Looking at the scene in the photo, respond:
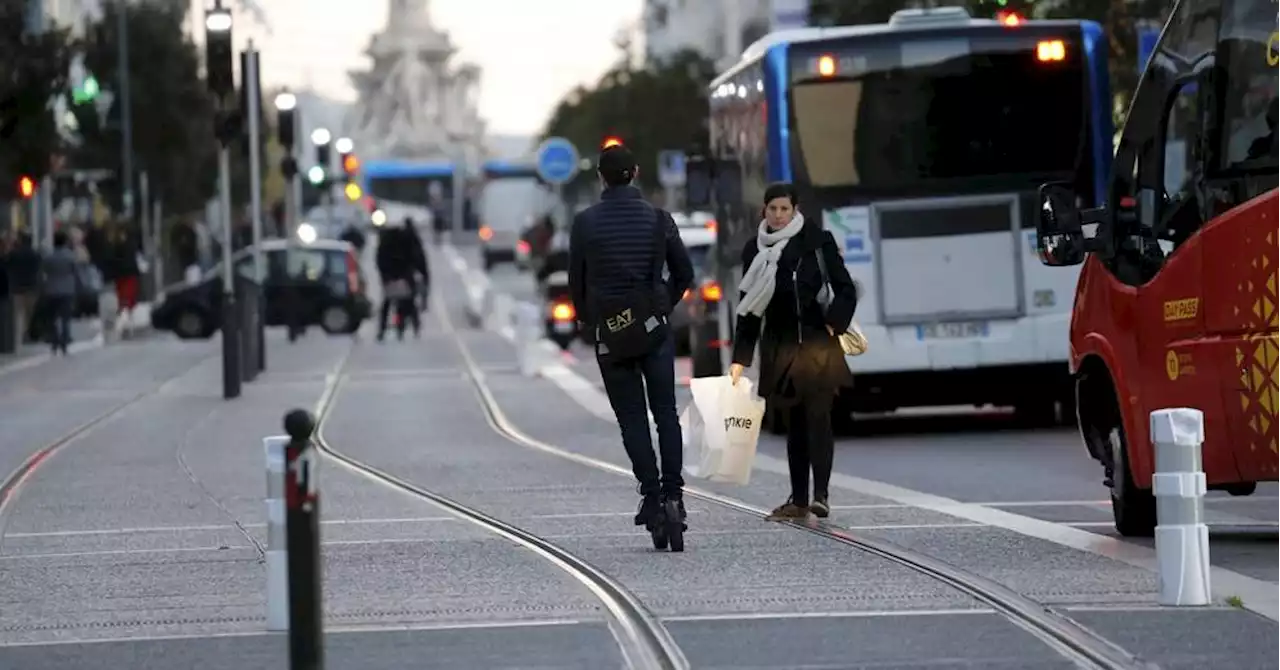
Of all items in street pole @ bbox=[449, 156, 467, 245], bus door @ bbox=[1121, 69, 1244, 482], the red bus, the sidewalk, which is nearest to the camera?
the red bus

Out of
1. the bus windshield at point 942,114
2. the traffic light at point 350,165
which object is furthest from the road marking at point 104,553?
Answer: the traffic light at point 350,165

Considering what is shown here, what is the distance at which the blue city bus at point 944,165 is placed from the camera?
23.0 meters

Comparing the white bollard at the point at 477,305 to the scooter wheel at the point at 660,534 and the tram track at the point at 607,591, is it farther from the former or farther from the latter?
the scooter wheel at the point at 660,534

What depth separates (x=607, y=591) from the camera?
1194cm

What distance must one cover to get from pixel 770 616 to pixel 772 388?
13.5 ft

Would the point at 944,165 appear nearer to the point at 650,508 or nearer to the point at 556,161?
the point at 650,508

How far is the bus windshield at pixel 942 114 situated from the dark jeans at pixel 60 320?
21.7m

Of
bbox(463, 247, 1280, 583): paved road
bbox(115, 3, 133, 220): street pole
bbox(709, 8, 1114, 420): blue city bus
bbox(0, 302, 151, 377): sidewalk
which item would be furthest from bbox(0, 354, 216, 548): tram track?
bbox(115, 3, 133, 220): street pole

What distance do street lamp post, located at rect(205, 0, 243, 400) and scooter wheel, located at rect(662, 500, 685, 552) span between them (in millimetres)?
17087

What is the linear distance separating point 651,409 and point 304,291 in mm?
37614

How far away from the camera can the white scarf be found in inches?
587

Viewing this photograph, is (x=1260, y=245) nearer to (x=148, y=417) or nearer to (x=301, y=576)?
(x=301, y=576)

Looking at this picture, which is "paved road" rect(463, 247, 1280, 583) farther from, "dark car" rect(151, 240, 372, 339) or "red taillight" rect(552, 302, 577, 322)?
"dark car" rect(151, 240, 372, 339)

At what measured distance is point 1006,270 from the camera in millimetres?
23109
